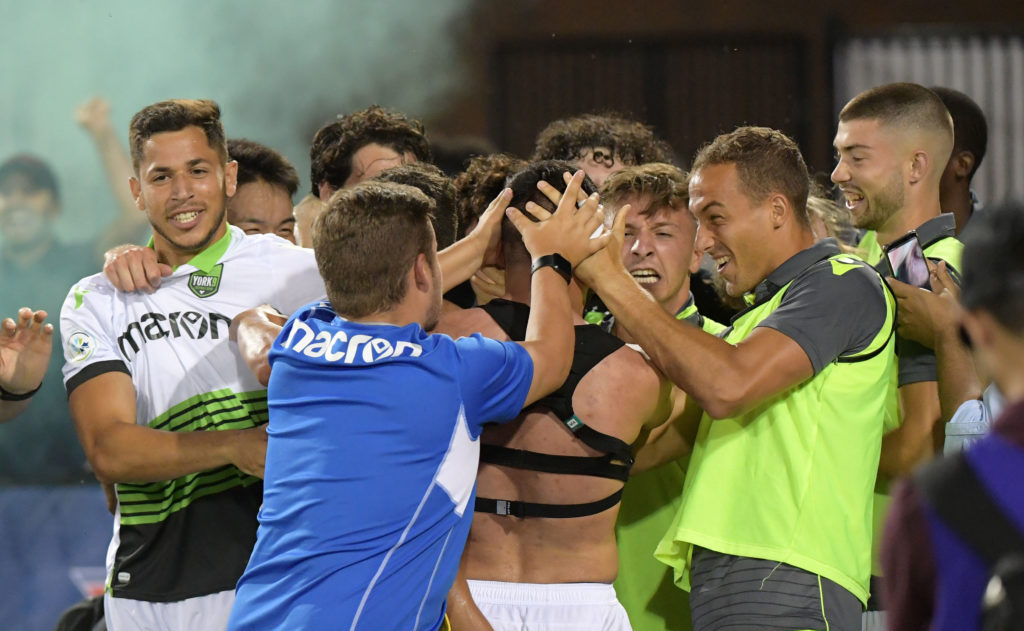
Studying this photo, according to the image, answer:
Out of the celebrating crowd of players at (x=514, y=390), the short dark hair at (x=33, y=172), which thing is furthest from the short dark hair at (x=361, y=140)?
the short dark hair at (x=33, y=172)

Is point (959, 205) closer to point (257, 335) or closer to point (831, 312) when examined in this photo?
point (831, 312)

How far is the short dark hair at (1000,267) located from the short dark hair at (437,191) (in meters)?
1.71

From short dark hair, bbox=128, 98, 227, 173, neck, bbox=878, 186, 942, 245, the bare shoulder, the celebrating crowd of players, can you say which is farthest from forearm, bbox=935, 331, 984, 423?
short dark hair, bbox=128, 98, 227, 173

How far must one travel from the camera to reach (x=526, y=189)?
2607 millimetres

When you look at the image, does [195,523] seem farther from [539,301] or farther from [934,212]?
[934,212]

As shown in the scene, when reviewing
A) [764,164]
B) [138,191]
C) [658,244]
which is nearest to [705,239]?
[764,164]

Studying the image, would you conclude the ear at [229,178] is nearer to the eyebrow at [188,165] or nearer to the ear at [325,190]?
the eyebrow at [188,165]

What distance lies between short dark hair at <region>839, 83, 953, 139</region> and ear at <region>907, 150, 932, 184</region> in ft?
0.27

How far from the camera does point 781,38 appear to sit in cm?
735

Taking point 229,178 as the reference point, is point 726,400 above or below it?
below

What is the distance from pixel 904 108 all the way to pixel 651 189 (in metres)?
0.77

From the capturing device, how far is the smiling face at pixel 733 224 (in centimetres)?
261

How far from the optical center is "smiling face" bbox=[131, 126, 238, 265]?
2.88m

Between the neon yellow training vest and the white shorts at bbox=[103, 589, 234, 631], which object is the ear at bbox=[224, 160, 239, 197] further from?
the neon yellow training vest
